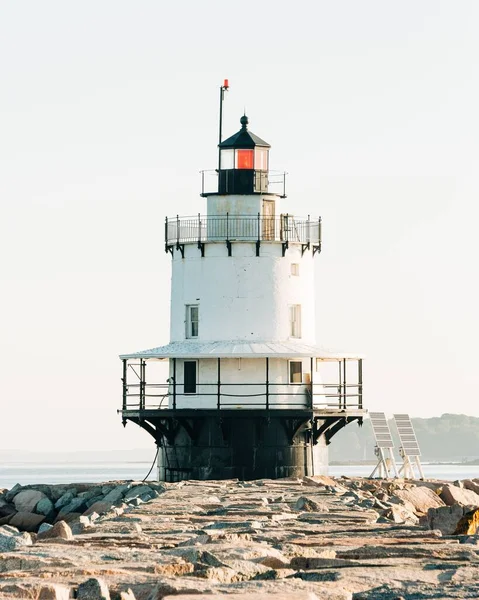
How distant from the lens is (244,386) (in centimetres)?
3472

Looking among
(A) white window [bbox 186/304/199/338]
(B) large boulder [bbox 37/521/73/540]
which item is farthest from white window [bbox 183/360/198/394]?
(B) large boulder [bbox 37/521/73/540]

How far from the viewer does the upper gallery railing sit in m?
35.9

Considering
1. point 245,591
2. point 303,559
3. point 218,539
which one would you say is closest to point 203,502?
point 218,539

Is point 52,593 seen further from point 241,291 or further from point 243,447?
point 241,291

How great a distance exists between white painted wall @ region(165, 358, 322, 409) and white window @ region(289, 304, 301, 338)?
3.65ft

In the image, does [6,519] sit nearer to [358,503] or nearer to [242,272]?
[242,272]

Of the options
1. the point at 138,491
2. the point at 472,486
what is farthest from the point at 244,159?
the point at 138,491

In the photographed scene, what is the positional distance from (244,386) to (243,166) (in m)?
5.57

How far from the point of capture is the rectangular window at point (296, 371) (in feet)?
115

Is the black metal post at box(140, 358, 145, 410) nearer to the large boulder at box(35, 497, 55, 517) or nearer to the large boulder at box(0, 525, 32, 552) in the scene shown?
the large boulder at box(35, 497, 55, 517)

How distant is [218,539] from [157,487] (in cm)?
1590

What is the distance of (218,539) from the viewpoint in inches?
507

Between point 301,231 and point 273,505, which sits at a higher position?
point 301,231

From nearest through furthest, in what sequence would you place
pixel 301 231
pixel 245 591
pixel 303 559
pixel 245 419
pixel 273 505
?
pixel 245 591 → pixel 303 559 → pixel 273 505 → pixel 245 419 → pixel 301 231
